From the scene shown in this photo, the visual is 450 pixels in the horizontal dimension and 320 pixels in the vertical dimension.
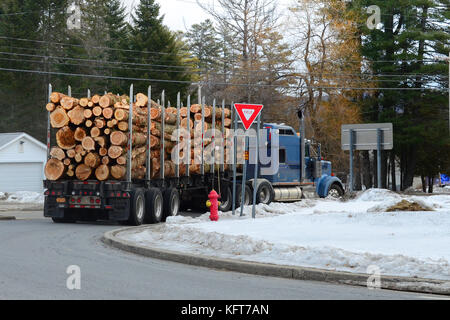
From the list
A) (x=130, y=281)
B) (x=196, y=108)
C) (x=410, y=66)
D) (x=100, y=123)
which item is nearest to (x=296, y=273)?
(x=130, y=281)

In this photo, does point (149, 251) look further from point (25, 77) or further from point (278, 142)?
point (25, 77)

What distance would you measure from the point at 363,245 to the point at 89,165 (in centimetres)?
979

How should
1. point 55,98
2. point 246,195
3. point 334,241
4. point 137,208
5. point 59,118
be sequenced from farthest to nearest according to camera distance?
point 246,195, point 137,208, point 55,98, point 59,118, point 334,241

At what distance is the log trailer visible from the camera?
762 inches

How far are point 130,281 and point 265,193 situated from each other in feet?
56.5

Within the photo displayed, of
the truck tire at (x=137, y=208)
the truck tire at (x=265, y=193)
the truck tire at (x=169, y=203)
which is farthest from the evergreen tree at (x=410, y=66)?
the truck tire at (x=137, y=208)

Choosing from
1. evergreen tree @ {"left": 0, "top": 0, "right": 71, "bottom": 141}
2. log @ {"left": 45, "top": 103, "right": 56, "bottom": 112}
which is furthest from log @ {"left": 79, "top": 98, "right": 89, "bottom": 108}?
evergreen tree @ {"left": 0, "top": 0, "right": 71, "bottom": 141}

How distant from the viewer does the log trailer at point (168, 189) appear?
19359 millimetres

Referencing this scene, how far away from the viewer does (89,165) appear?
19188mm

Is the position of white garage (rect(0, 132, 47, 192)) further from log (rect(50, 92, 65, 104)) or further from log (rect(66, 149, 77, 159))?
log (rect(66, 149, 77, 159))

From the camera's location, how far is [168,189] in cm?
2173

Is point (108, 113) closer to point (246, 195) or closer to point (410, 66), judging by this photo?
point (246, 195)

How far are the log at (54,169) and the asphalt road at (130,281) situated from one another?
6.13m

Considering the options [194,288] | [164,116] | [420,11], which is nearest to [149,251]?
[194,288]
